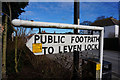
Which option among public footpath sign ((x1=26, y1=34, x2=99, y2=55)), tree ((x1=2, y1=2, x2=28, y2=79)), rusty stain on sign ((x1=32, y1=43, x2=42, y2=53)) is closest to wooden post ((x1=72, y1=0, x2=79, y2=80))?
public footpath sign ((x1=26, y1=34, x2=99, y2=55))

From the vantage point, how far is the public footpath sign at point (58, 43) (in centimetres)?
118

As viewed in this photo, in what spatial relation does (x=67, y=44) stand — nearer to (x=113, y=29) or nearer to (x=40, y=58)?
(x=40, y=58)

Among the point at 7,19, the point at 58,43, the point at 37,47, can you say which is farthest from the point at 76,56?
the point at 7,19

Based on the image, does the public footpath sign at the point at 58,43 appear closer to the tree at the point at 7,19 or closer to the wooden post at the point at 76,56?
the wooden post at the point at 76,56

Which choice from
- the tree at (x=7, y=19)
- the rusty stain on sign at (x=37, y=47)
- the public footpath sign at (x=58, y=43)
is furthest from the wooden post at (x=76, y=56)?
the tree at (x=7, y=19)

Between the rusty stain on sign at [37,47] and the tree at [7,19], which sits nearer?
the rusty stain on sign at [37,47]

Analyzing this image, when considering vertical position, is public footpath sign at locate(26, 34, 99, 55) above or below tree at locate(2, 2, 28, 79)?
below

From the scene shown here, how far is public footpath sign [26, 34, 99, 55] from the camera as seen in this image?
46.4 inches

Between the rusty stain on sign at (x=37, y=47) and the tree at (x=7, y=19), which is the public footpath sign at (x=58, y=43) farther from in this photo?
the tree at (x=7, y=19)

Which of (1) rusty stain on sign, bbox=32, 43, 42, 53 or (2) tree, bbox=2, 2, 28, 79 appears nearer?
(1) rusty stain on sign, bbox=32, 43, 42, 53

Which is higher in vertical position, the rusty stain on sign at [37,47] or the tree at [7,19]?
the tree at [7,19]

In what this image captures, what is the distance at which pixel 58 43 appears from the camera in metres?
1.36

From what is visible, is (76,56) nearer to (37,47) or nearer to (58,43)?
(58,43)

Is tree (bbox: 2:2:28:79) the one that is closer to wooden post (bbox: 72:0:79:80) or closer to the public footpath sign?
the public footpath sign
